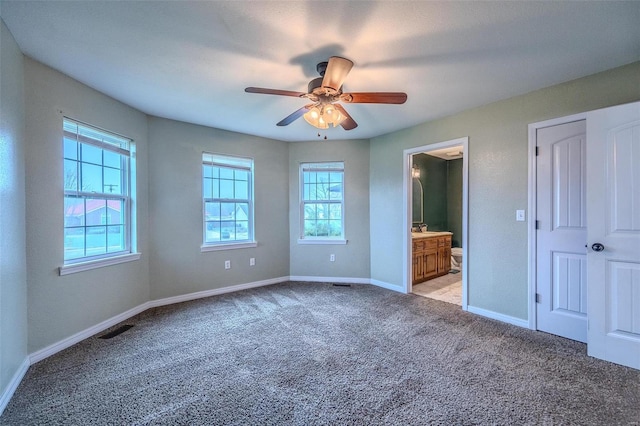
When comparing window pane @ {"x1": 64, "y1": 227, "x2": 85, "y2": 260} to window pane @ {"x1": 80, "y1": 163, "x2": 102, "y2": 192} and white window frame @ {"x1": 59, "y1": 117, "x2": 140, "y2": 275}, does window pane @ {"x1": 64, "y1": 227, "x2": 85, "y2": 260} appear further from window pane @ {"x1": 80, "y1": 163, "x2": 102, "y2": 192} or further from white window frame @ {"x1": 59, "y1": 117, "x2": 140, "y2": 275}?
window pane @ {"x1": 80, "y1": 163, "x2": 102, "y2": 192}

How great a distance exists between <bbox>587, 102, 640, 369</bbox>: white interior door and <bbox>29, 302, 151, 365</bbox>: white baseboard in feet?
14.7

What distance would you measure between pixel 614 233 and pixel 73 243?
4.69 metres

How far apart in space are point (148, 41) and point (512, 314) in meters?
4.12

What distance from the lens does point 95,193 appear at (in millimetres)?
2898

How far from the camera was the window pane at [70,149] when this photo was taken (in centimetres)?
263

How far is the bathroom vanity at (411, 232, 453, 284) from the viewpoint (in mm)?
4590

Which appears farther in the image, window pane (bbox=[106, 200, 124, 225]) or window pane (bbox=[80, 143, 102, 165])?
window pane (bbox=[106, 200, 124, 225])

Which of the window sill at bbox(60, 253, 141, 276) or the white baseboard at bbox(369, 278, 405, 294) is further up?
the window sill at bbox(60, 253, 141, 276)

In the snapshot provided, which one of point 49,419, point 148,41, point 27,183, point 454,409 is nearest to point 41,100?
point 27,183

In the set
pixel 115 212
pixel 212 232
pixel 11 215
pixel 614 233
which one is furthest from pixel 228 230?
pixel 614 233

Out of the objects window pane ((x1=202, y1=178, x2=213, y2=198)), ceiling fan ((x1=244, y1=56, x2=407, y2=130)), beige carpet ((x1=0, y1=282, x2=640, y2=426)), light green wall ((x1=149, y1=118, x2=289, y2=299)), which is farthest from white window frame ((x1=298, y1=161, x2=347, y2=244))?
ceiling fan ((x1=244, y1=56, x2=407, y2=130))

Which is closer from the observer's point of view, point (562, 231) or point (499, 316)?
point (562, 231)

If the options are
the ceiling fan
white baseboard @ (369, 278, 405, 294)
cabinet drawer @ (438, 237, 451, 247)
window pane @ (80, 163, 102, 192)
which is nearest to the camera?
the ceiling fan

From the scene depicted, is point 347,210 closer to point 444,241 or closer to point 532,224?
point 444,241
